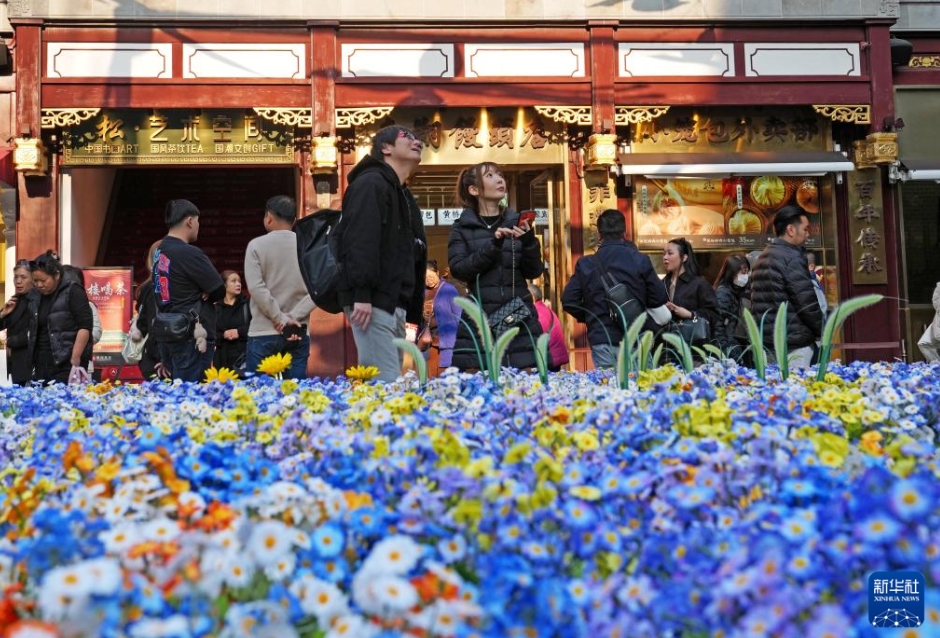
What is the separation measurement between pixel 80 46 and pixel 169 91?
1.09 metres

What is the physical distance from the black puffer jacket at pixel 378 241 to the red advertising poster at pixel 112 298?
661 cm

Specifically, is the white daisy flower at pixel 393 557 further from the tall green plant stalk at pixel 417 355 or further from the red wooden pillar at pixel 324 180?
the red wooden pillar at pixel 324 180

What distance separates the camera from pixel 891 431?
7.98ft

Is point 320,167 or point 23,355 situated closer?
point 23,355

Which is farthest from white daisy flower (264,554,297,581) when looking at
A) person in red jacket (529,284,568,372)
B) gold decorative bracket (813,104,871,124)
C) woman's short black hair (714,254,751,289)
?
gold decorative bracket (813,104,871,124)

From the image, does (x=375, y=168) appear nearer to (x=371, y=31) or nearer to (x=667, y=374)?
(x=667, y=374)

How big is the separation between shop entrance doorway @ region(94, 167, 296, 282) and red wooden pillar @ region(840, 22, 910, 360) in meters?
7.61

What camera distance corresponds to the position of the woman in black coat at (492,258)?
5.19 metres

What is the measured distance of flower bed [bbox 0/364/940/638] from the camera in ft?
4.37

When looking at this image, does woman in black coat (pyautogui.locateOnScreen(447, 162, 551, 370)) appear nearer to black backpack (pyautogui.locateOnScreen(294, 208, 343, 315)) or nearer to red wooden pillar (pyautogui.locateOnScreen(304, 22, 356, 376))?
black backpack (pyautogui.locateOnScreen(294, 208, 343, 315))

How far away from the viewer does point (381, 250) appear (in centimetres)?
485

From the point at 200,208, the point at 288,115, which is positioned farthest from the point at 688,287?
the point at 200,208

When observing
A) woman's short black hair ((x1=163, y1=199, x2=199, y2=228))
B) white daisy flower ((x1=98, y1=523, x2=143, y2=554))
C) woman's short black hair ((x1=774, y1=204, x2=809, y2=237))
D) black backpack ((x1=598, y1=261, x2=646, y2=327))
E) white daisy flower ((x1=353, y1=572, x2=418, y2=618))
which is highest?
woman's short black hair ((x1=163, y1=199, x2=199, y2=228))

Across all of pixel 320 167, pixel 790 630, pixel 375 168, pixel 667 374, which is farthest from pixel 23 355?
pixel 790 630
